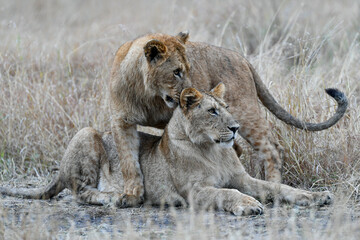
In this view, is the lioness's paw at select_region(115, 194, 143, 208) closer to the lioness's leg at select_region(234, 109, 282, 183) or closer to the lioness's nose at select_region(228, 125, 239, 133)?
the lioness's nose at select_region(228, 125, 239, 133)

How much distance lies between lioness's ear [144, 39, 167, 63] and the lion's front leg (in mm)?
645

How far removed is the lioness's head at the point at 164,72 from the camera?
198 inches

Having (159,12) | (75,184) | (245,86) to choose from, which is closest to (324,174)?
(245,86)

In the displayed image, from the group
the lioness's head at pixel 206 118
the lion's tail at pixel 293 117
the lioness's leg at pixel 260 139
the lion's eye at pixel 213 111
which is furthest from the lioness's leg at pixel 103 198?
the lion's tail at pixel 293 117

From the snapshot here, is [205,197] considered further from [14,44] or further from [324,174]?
[14,44]

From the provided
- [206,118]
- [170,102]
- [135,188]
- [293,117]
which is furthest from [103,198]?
[293,117]

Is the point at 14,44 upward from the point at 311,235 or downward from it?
upward

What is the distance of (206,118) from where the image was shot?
4.84 meters

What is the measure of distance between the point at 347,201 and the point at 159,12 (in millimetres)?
8486

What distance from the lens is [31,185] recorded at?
6.09 meters

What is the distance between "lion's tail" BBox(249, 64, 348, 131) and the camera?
5293 millimetres

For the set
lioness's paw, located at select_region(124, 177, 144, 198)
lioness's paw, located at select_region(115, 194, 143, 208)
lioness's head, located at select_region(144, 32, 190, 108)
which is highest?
lioness's head, located at select_region(144, 32, 190, 108)

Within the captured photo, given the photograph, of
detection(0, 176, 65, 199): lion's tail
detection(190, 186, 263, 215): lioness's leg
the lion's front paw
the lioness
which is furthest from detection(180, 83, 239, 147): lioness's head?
detection(0, 176, 65, 199): lion's tail

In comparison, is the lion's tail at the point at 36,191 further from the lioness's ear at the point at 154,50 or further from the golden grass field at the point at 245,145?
the lioness's ear at the point at 154,50
